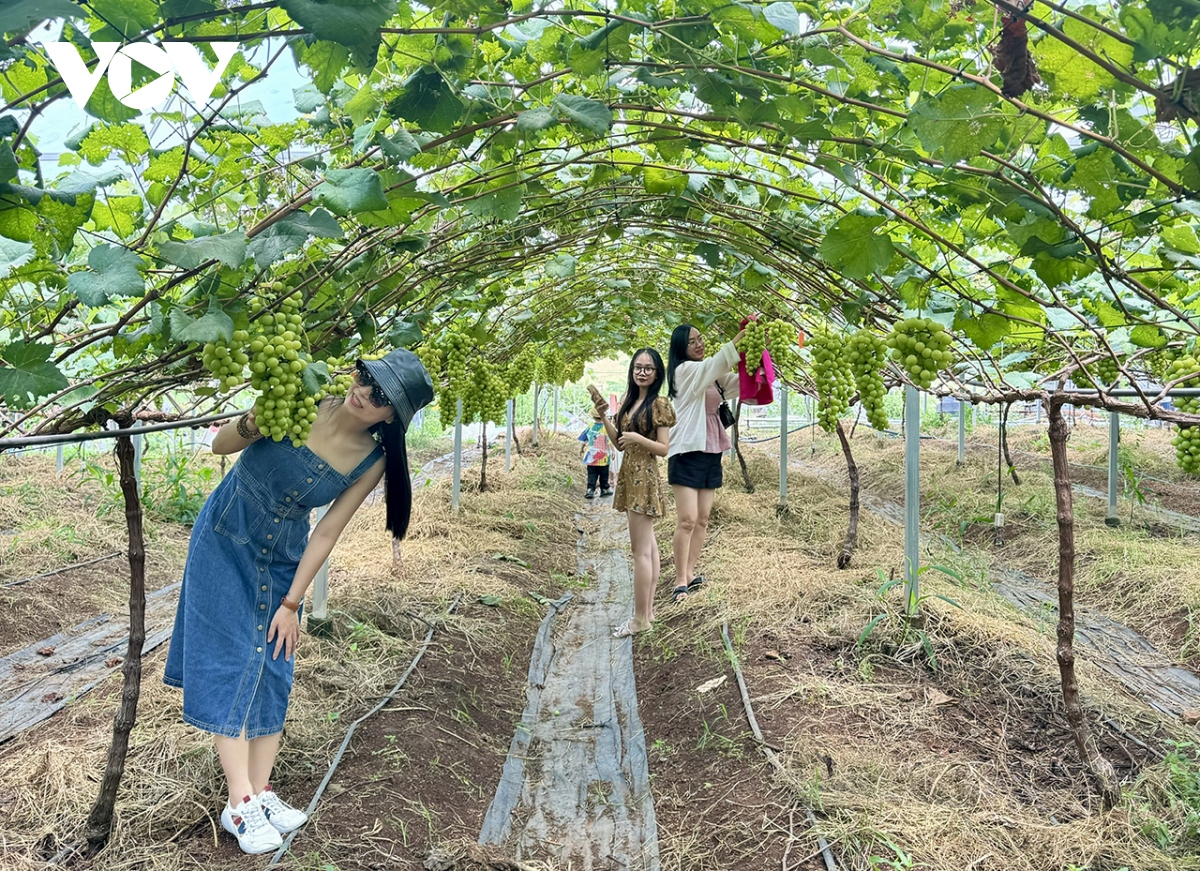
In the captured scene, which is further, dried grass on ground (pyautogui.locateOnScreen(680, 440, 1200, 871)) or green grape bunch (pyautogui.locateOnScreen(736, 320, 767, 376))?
green grape bunch (pyautogui.locateOnScreen(736, 320, 767, 376))

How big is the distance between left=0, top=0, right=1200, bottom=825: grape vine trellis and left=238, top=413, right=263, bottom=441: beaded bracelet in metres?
0.22

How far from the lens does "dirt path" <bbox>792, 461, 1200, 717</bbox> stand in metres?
4.02

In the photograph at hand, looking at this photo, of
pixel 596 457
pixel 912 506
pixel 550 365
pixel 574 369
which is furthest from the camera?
pixel 574 369

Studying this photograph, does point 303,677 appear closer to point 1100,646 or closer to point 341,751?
point 341,751

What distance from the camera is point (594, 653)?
525cm

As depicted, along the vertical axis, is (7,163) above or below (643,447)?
above

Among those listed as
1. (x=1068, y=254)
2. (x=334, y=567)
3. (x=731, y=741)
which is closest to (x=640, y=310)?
(x=334, y=567)

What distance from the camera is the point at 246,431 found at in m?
Answer: 2.44

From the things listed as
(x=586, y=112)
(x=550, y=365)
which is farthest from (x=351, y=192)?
(x=550, y=365)

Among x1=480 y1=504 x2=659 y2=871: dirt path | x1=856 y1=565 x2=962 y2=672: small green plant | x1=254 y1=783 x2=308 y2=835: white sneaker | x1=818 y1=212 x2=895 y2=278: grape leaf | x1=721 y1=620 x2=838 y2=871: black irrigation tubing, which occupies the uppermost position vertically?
x1=818 y1=212 x2=895 y2=278: grape leaf

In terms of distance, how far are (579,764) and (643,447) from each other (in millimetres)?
1918

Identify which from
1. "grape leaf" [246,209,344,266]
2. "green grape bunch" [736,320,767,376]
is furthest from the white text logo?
A: "green grape bunch" [736,320,767,376]

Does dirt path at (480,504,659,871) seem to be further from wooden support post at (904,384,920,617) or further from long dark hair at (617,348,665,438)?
wooden support post at (904,384,920,617)

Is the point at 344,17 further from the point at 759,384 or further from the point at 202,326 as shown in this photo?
the point at 759,384
